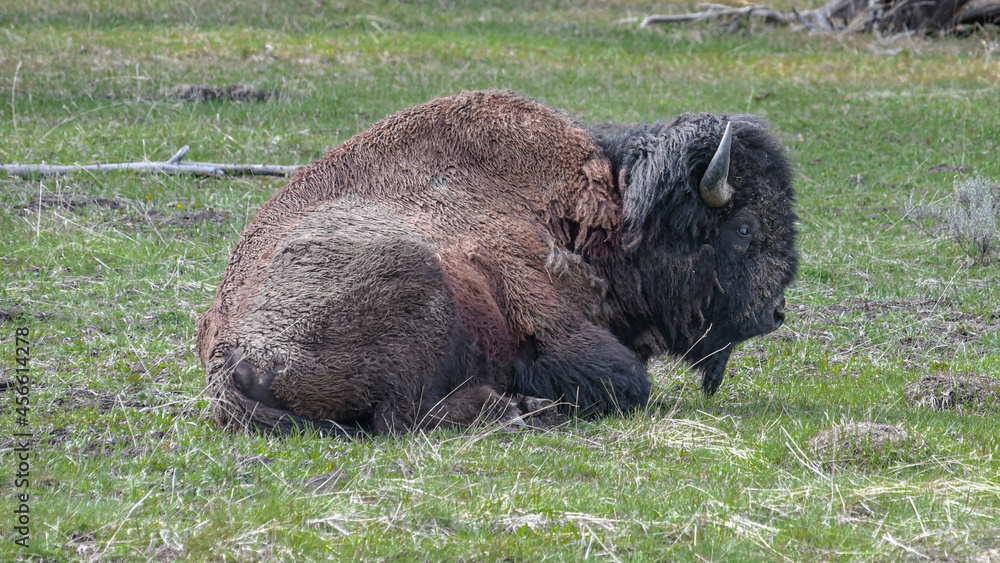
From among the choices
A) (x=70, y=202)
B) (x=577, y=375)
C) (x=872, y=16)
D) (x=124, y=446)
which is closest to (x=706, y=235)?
(x=577, y=375)

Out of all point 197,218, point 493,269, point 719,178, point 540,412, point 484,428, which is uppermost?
point 719,178

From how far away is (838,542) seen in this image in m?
3.52

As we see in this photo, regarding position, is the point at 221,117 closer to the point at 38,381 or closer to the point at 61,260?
the point at 61,260

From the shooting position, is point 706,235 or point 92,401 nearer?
point 92,401

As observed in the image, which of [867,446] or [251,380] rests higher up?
[251,380]

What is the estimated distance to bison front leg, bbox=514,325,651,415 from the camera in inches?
201

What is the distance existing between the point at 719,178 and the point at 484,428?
1.75m

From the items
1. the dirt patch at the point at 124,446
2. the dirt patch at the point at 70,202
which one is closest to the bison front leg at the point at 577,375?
the dirt patch at the point at 124,446

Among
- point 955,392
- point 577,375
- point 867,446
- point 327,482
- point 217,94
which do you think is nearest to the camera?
point 327,482

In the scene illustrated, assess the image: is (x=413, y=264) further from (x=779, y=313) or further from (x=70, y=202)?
(x=70, y=202)

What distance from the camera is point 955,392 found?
5.47 meters

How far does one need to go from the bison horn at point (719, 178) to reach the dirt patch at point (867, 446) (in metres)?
1.37

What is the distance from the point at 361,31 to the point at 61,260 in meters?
10.3

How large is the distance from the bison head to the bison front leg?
45cm
